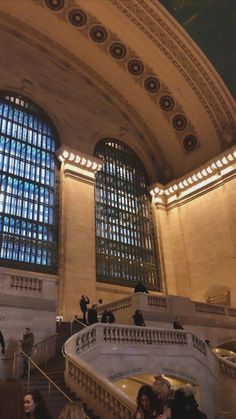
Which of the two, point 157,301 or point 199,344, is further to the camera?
point 157,301

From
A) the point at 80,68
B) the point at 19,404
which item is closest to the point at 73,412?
the point at 19,404

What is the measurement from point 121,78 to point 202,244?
10520mm

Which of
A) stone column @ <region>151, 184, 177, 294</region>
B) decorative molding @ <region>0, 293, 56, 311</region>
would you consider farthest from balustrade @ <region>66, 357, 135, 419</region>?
stone column @ <region>151, 184, 177, 294</region>

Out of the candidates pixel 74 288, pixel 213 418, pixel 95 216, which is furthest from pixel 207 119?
pixel 213 418

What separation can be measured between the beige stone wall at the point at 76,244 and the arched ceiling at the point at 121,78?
2620mm

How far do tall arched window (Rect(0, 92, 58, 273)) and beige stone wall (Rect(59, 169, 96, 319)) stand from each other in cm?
47

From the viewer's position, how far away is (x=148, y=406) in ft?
10.6

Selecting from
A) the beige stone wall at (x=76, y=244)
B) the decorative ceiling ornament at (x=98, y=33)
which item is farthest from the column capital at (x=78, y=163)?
the decorative ceiling ornament at (x=98, y=33)

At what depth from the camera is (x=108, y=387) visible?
6.35m

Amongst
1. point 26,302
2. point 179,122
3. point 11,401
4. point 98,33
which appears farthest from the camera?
point 179,122

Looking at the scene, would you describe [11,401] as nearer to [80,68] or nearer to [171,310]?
[171,310]

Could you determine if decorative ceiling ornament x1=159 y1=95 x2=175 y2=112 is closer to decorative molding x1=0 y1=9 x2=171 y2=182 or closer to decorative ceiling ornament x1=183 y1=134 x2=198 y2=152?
decorative molding x1=0 y1=9 x2=171 y2=182

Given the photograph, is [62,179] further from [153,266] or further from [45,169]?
[153,266]

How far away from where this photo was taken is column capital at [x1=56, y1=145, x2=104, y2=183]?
734 inches
